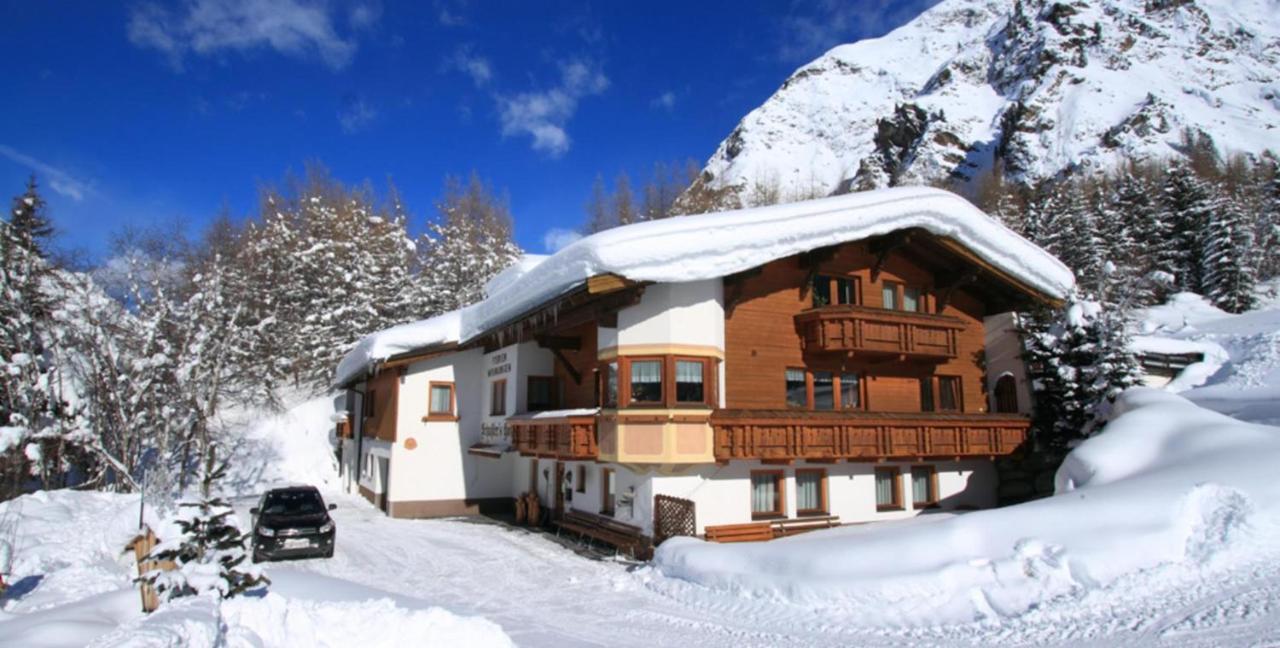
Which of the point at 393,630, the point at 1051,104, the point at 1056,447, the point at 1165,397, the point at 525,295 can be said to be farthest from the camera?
the point at 1051,104

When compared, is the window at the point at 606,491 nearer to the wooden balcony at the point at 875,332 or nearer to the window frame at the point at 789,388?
the window frame at the point at 789,388

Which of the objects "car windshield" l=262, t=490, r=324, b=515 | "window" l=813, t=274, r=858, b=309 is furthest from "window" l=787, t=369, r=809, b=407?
"car windshield" l=262, t=490, r=324, b=515

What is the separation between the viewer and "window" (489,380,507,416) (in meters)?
24.0

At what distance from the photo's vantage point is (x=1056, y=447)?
2150 centimetres

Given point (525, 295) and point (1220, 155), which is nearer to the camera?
point (525, 295)

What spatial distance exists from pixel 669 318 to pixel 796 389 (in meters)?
4.48

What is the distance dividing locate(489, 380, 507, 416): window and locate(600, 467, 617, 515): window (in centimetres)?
533

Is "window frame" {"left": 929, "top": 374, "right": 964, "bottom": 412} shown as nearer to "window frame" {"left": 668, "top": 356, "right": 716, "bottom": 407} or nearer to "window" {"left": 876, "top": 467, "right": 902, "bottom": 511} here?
"window" {"left": 876, "top": 467, "right": 902, "bottom": 511}

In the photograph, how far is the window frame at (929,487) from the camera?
20453mm

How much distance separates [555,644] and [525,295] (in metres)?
10.4

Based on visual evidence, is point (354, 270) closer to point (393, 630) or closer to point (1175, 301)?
point (393, 630)

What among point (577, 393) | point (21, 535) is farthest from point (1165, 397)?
point (21, 535)

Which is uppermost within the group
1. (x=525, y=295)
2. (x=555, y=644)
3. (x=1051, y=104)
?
(x=1051, y=104)

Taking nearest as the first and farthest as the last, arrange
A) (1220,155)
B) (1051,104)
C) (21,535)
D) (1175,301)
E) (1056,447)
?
1. (21,535)
2. (1056,447)
3. (1175,301)
4. (1220,155)
5. (1051,104)
